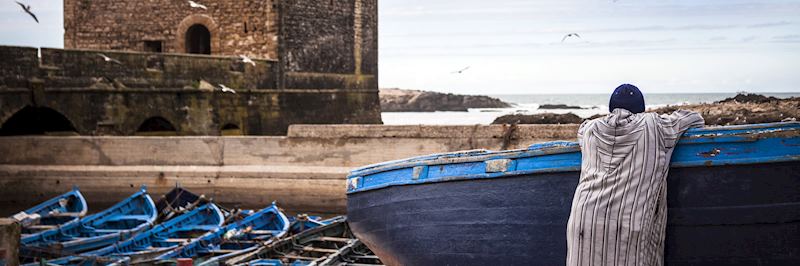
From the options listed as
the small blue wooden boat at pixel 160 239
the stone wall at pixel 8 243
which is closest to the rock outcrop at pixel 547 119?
the small blue wooden boat at pixel 160 239

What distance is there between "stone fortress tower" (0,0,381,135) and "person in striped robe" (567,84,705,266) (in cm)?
1387

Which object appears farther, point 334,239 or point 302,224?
point 302,224

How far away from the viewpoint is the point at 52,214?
12562 mm

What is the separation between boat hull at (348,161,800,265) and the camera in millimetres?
5168

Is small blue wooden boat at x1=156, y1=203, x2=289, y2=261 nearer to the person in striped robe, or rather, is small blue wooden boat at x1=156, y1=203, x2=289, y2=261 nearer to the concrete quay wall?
the concrete quay wall

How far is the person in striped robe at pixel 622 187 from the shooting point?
16.0ft

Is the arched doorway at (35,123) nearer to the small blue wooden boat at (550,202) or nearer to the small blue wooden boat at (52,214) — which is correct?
the small blue wooden boat at (52,214)

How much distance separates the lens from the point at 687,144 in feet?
17.0

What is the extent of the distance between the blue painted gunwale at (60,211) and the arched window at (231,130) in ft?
23.1

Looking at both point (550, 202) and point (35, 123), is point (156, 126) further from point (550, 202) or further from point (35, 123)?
point (550, 202)

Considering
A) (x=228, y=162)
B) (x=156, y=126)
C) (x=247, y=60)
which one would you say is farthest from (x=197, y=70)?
(x=228, y=162)

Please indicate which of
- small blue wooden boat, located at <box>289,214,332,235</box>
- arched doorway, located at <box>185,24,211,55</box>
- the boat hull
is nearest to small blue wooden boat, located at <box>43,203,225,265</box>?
small blue wooden boat, located at <box>289,214,332,235</box>

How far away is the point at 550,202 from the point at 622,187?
0.80 metres

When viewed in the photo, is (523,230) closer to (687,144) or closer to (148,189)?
(687,144)
